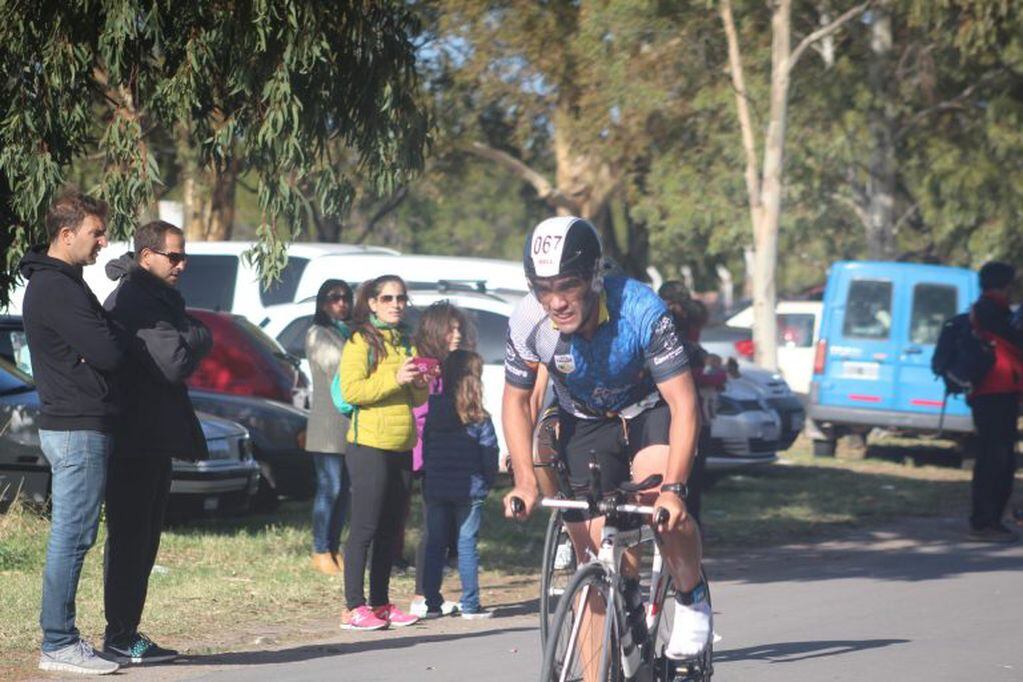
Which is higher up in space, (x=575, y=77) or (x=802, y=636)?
(x=575, y=77)

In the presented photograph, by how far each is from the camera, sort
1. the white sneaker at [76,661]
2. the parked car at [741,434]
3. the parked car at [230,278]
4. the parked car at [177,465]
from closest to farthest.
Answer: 1. the white sneaker at [76,661]
2. the parked car at [177,465]
3. the parked car at [741,434]
4. the parked car at [230,278]

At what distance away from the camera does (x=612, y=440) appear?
261 inches

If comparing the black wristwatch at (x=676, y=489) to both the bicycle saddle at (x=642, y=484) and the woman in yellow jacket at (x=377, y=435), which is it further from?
the woman in yellow jacket at (x=377, y=435)

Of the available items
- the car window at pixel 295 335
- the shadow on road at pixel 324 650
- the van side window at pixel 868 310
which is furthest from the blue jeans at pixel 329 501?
the van side window at pixel 868 310

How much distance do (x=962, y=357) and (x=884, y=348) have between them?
7.11 m

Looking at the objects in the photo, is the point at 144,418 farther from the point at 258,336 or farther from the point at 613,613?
the point at 258,336

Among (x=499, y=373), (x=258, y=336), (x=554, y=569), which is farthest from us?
(x=499, y=373)

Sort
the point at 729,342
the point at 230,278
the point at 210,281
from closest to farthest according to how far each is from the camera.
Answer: the point at 230,278 → the point at 210,281 → the point at 729,342

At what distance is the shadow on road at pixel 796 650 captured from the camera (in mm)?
8641

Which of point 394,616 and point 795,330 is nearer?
point 394,616

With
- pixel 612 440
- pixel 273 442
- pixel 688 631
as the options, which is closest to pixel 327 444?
pixel 273 442

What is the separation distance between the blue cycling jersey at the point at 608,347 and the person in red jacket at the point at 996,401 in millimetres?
7695

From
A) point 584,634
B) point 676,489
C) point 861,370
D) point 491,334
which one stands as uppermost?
point 861,370

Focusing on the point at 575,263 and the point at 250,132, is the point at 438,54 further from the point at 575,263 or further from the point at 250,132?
the point at 575,263
